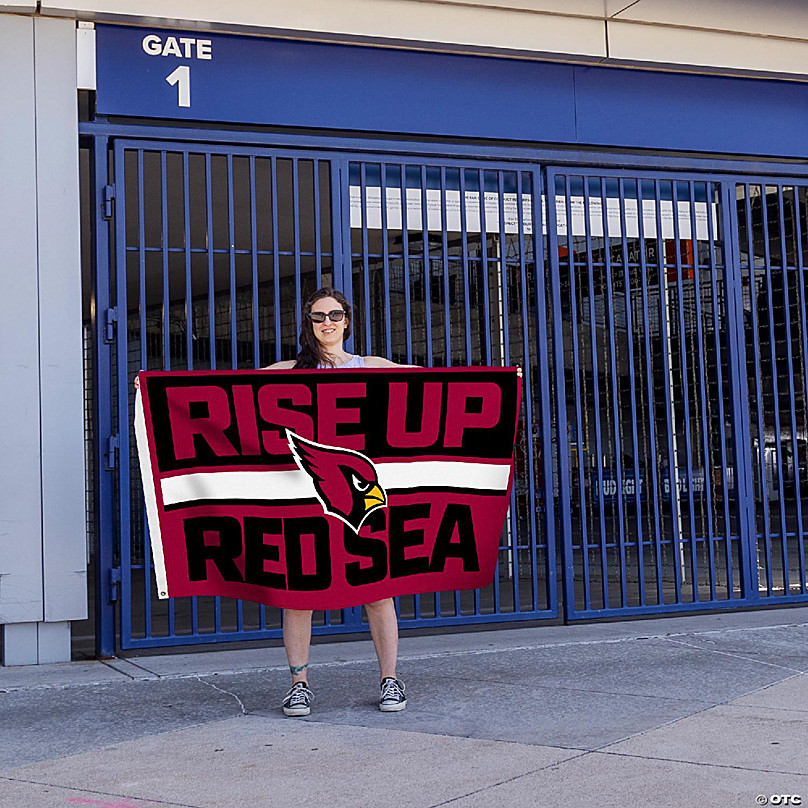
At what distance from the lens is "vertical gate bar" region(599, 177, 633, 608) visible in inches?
272

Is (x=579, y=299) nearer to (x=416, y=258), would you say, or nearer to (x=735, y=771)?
(x=416, y=258)

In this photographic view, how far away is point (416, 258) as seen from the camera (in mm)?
6746

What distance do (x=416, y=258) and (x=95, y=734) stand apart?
3.45m

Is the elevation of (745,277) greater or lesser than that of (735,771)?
greater

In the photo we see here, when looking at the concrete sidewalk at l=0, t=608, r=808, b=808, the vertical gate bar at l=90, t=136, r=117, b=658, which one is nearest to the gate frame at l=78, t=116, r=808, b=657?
the vertical gate bar at l=90, t=136, r=117, b=658

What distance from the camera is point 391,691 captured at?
4.60m

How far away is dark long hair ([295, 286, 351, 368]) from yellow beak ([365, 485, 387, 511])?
582 millimetres

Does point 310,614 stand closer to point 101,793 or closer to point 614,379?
point 101,793

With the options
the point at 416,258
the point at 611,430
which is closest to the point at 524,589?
the point at 611,430

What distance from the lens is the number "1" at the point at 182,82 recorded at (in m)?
6.19

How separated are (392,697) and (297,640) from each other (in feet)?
1.48

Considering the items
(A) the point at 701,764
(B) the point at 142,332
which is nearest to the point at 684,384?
(B) the point at 142,332

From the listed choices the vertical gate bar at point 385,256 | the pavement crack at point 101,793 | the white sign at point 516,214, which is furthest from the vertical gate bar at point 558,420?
the pavement crack at point 101,793

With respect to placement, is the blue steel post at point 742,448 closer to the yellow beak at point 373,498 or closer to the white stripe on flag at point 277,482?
the white stripe on flag at point 277,482
